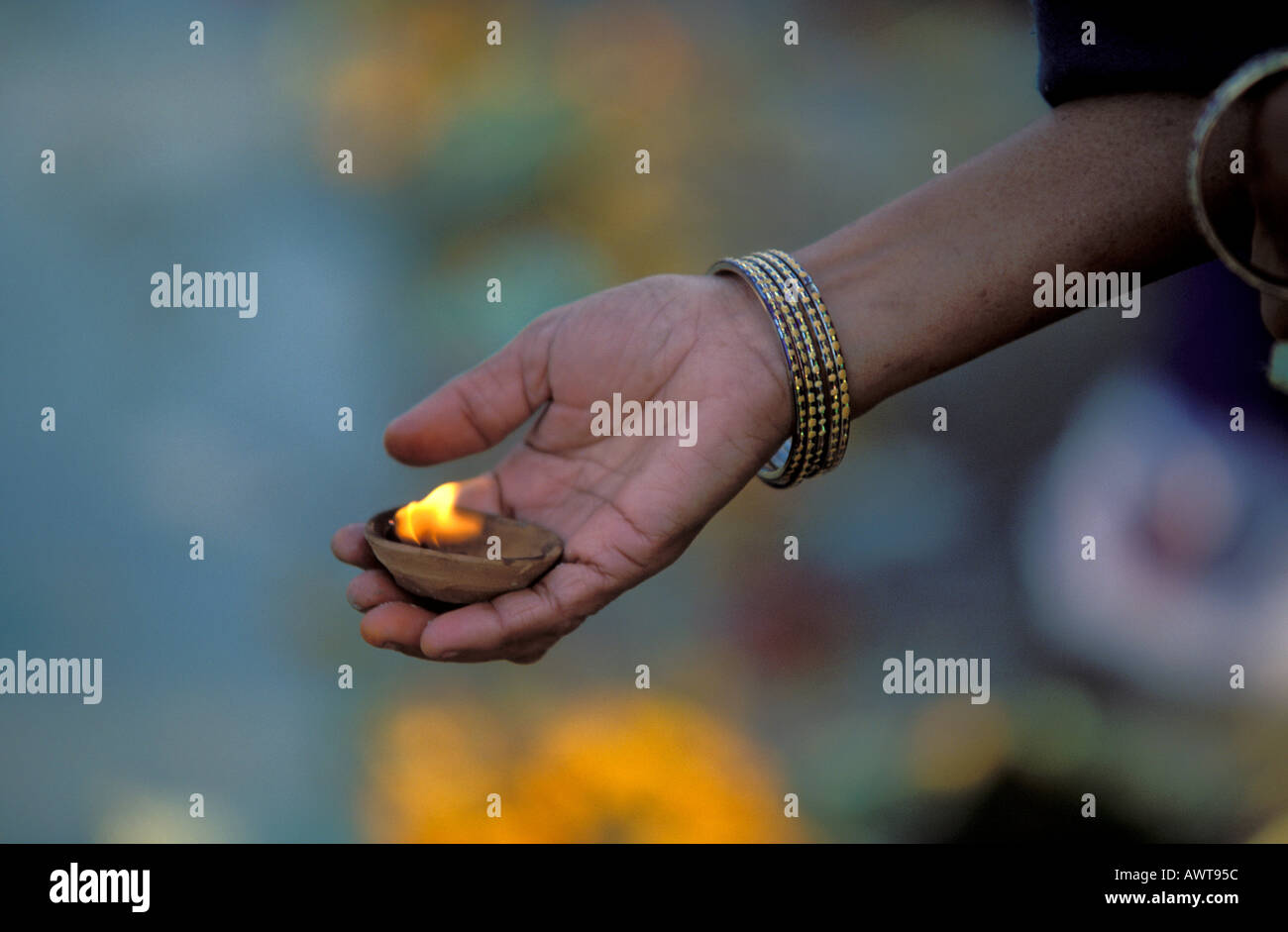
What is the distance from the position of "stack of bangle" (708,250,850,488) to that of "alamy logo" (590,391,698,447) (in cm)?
10

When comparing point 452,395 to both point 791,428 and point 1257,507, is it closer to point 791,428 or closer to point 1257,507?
point 791,428

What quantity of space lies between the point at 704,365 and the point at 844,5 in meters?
1.02

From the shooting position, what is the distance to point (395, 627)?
3.20ft

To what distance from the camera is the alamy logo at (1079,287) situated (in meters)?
0.97

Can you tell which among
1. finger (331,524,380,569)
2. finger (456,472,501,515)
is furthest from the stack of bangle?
finger (331,524,380,569)

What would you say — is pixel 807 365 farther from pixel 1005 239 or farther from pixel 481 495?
pixel 481 495

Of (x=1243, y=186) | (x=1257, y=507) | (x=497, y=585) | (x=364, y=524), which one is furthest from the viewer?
(x=1257, y=507)

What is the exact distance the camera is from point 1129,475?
1.73m

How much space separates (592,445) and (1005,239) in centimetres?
45

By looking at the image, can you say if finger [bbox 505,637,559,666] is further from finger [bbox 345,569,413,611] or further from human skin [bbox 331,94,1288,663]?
finger [bbox 345,569,413,611]

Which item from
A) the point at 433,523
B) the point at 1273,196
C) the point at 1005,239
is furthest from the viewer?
the point at 433,523

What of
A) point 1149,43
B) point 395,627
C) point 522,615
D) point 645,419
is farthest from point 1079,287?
point 395,627

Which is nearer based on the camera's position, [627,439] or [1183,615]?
[627,439]

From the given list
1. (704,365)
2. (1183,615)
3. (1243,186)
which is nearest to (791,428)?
(704,365)
